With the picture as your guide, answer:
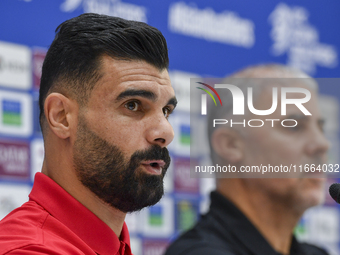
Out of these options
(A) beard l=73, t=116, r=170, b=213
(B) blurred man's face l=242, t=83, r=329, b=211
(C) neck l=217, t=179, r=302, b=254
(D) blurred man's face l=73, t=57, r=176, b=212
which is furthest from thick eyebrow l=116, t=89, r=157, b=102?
(C) neck l=217, t=179, r=302, b=254

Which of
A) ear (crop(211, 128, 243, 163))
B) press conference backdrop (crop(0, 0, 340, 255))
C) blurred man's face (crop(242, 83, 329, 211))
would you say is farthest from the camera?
press conference backdrop (crop(0, 0, 340, 255))

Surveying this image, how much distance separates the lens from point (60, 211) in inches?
45.4

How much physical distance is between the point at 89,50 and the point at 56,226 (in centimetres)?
45

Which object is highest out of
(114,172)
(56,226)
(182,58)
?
(182,58)

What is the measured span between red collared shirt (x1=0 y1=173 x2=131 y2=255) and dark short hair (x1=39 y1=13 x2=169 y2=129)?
0.25m

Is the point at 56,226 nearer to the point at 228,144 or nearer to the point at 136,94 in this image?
the point at 136,94

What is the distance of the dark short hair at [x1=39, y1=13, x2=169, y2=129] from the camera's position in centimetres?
124

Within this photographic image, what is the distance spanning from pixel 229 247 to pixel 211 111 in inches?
19.7

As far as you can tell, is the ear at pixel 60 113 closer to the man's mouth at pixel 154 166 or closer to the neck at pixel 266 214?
the man's mouth at pixel 154 166

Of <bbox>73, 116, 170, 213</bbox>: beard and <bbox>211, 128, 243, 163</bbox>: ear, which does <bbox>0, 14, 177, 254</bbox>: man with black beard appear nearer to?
<bbox>73, 116, 170, 213</bbox>: beard

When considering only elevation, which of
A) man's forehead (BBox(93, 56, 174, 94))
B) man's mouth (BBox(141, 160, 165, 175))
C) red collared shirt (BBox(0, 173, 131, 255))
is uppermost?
man's forehead (BBox(93, 56, 174, 94))

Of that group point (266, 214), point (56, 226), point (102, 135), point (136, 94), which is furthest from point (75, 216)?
point (266, 214)

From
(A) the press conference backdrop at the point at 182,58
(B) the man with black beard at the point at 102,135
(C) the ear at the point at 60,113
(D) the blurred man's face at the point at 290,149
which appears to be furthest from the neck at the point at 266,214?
(C) the ear at the point at 60,113

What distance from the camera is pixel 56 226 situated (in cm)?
110
